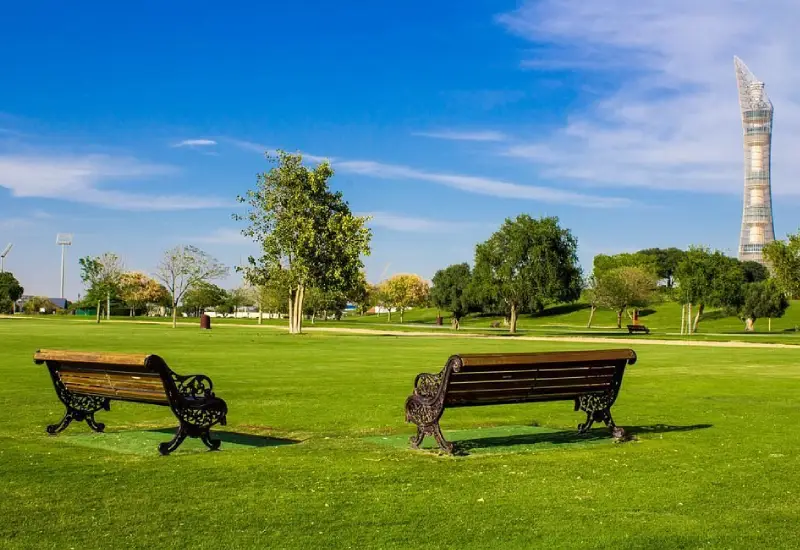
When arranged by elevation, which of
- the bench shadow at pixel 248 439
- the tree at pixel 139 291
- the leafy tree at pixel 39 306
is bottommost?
the bench shadow at pixel 248 439

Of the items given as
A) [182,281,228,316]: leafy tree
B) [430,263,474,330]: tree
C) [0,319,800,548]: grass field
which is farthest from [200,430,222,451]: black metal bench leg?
[182,281,228,316]: leafy tree

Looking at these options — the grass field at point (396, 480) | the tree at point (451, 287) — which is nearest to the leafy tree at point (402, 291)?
the tree at point (451, 287)

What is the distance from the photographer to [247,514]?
7.52m

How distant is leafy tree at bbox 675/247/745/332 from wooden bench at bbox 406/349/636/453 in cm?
7268

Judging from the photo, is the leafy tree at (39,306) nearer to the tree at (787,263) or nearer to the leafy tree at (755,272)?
the leafy tree at (755,272)

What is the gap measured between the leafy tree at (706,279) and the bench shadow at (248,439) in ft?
244

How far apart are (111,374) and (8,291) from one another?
162373mm

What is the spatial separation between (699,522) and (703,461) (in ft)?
10.7

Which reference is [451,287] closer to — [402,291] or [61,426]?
[402,291]

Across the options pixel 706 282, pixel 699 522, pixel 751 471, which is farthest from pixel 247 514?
pixel 706 282

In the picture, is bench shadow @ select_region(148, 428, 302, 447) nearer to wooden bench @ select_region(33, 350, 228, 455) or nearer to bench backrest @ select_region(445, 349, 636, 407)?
wooden bench @ select_region(33, 350, 228, 455)

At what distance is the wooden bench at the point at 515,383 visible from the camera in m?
10.9

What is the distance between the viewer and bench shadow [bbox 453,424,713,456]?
11.9m

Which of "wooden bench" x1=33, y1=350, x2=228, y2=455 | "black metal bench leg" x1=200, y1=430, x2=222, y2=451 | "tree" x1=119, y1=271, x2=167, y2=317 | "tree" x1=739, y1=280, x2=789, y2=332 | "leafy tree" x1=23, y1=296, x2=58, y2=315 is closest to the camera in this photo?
"wooden bench" x1=33, y1=350, x2=228, y2=455
